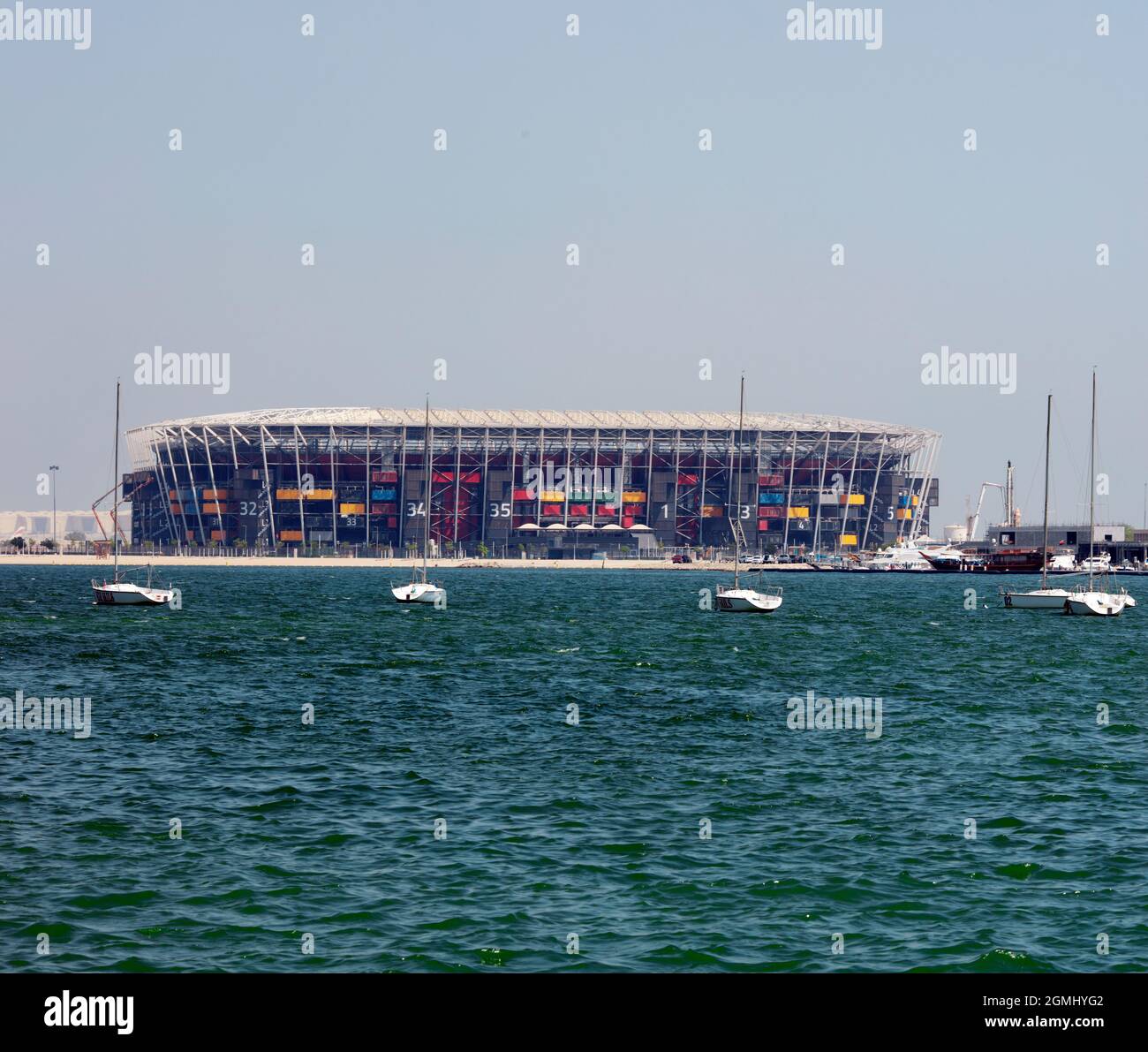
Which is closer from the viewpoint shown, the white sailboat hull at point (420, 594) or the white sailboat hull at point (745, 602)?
the white sailboat hull at point (745, 602)

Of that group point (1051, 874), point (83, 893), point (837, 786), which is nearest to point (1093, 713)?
point (837, 786)

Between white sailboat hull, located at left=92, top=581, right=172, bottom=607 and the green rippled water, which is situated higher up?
the green rippled water

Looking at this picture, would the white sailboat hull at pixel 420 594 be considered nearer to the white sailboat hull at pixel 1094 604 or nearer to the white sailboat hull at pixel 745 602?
the white sailboat hull at pixel 745 602

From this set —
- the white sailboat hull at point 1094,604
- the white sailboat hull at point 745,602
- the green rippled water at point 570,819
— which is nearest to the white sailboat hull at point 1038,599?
the white sailboat hull at point 1094,604

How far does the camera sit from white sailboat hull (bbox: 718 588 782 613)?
304 feet

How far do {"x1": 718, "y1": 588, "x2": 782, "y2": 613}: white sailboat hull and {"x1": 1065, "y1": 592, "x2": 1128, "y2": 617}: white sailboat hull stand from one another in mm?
20166

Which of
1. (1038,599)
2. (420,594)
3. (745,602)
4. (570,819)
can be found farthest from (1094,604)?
(570,819)

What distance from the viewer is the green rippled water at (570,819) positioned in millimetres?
17141

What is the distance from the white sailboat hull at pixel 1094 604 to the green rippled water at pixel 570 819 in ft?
137

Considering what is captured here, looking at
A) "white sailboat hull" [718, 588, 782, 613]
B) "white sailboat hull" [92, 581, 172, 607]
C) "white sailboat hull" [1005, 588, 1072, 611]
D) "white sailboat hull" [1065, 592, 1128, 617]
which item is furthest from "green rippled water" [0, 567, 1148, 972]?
"white sailboat hull" [1005, 588, 1072, 611]

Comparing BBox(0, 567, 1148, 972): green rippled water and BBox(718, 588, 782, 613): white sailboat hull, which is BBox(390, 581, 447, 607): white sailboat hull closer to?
BBox(718, 588, 782, 613): white sailboat hull
